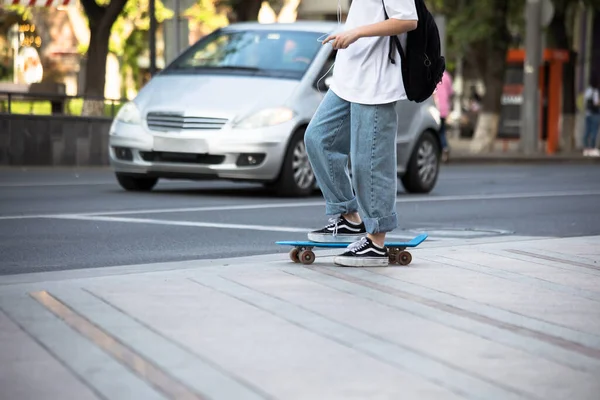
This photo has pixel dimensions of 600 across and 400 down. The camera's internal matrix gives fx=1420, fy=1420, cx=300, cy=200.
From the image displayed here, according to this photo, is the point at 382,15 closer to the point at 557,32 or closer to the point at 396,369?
the point at 396,369

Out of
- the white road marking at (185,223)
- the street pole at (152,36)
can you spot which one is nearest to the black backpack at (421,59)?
the white road marking at (185,223)

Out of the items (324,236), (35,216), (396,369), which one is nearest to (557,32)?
(35,216)

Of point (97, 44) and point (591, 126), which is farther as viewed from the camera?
point (591, 126)

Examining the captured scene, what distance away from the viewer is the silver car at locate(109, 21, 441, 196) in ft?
43.7

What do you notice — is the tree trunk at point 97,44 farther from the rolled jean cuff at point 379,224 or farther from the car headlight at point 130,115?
the rolled jean cuff at point 379,224

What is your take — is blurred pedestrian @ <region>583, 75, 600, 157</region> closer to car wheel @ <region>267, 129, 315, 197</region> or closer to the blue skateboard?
car wheel @ <region>267, 129, 315, 197</region>

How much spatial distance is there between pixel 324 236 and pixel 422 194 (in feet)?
24.5

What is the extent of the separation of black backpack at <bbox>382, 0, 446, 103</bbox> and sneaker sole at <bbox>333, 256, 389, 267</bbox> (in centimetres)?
82

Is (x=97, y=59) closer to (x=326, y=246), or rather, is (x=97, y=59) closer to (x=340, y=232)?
(x=340, y=232)

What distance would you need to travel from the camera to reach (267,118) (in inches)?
527

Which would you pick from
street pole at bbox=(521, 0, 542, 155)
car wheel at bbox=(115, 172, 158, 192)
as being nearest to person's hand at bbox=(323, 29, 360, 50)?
car wheel at bbox=(115, 172, 158, 192)

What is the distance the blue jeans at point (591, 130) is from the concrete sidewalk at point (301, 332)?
25.3 m

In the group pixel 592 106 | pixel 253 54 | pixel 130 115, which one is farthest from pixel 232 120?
pixel 592 106

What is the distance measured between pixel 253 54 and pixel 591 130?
19045mm
